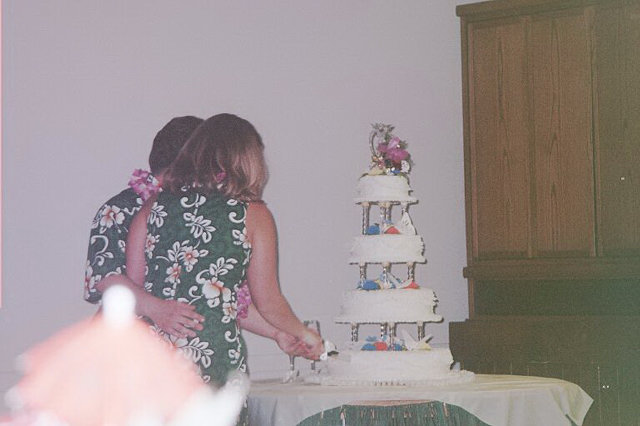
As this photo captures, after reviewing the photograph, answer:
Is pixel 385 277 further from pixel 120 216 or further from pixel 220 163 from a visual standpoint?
pixel 220 163

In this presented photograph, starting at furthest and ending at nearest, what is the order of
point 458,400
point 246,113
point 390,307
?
point 246,113 < point 390,307 < point 458,400

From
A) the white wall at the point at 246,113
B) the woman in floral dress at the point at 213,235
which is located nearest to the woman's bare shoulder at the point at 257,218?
the woman in floral dress at the point at 213,235

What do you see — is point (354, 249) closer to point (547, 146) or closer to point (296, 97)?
point (296, 97)

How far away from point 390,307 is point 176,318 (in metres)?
1.17

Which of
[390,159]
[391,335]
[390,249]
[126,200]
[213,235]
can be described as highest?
[390,159]

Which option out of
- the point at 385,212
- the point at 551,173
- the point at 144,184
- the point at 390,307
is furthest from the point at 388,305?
the point at 551,173

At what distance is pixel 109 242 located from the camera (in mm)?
3035

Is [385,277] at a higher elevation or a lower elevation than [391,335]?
higher

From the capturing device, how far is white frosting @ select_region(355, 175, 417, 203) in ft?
12.0

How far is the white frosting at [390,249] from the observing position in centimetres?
357

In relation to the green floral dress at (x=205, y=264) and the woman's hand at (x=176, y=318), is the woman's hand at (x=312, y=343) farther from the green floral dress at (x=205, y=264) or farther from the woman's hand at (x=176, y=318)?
the woman's hand at (x=176, y=318)

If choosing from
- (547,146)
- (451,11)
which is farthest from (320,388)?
(451,11)

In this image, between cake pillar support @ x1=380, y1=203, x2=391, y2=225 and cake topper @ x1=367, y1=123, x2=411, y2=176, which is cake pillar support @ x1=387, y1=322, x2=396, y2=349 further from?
cake topper @ x1=367, y1=123, x2=411, y2=176

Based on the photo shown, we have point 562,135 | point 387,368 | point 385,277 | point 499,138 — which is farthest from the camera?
point 499,138
